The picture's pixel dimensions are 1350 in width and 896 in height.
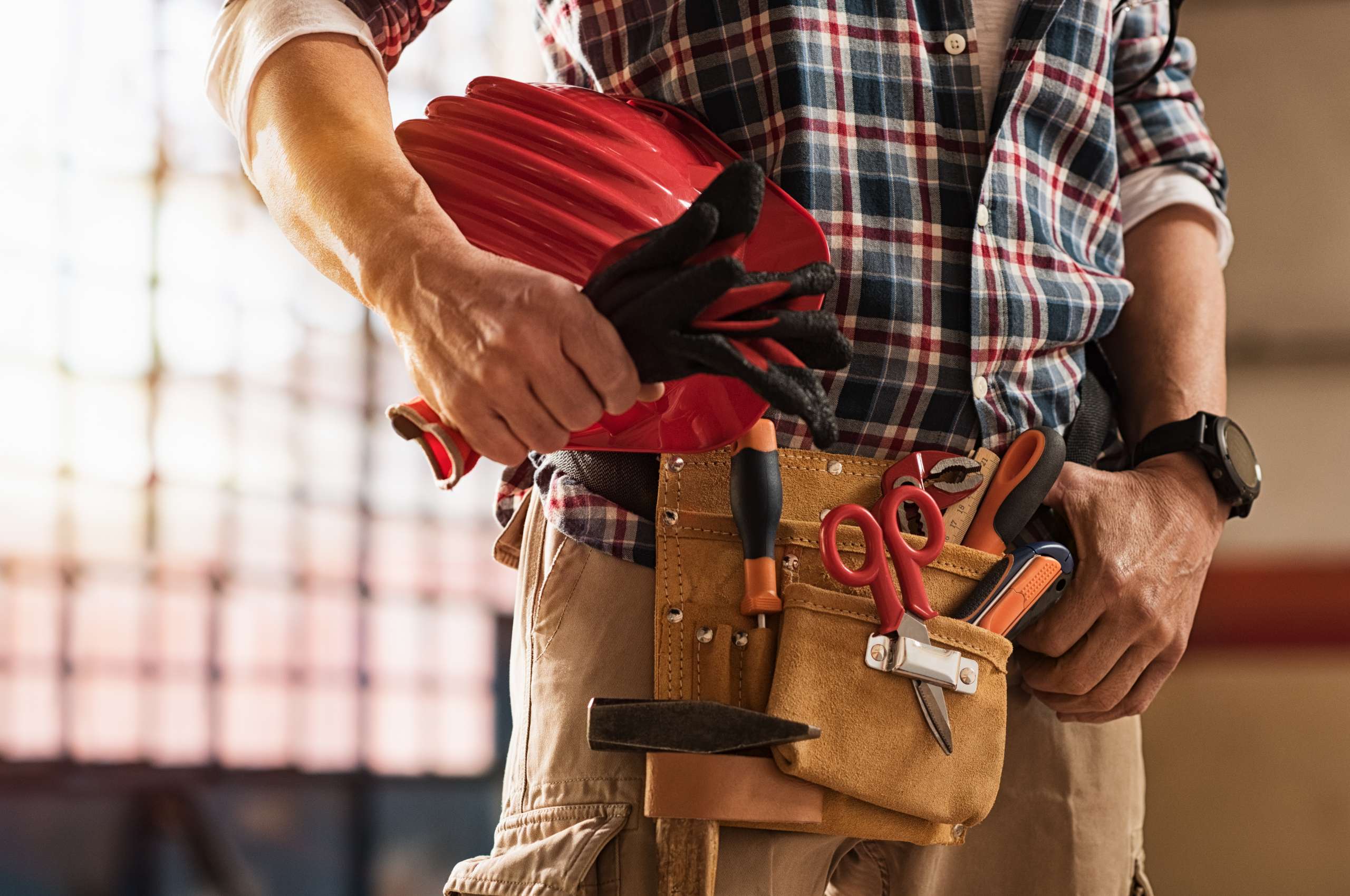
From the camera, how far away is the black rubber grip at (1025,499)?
657 mm

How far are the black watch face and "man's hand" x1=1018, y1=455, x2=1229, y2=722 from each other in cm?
2

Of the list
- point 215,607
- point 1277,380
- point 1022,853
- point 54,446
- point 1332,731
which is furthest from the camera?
point 215,607

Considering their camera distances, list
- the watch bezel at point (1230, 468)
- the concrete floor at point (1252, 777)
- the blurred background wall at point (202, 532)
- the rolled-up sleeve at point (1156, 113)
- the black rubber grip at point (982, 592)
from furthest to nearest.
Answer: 1. the blurred background wall at point (202, 532)
2. the concrete floor at point (1252, 777)
3. the rolled-up sleeve at point (1156, 113)
4. the watch bezel at point (1230, 468)
5. the black rubber grip at point (982, 592)

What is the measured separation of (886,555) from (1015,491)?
119mm

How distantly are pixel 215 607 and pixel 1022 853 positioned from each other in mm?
2545

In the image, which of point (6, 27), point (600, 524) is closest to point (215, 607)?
point (6, 27)

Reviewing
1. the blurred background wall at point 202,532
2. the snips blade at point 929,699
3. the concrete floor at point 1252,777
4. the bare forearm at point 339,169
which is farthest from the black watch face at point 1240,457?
the blurred background wall at point 202,532

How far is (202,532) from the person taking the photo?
2758 mm

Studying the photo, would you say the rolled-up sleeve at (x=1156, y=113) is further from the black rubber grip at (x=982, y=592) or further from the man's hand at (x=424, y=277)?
the man's hand at (x=424, y=277)

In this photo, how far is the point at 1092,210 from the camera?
2.57 feet

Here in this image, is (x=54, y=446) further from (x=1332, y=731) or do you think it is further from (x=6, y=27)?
(x=1332, y=731)

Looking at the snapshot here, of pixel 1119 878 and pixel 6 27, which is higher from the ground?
pixel 6 27

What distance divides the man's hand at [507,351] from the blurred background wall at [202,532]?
190 centimetres

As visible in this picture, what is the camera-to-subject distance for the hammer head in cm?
54
